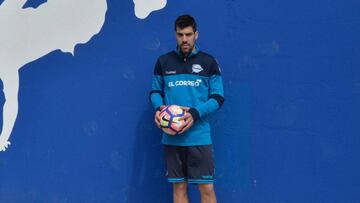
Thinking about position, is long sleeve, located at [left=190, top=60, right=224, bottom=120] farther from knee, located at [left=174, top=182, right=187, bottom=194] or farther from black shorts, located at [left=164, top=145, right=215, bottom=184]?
knee, located at [left=174, top=182, right=187, bottom=194]

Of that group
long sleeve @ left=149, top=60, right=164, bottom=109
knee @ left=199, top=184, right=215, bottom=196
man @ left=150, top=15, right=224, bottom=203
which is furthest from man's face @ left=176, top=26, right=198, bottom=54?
knee @ left=199, top=184, right=215, bottom=196

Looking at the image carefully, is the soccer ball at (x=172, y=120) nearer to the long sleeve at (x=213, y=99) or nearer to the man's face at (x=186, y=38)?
the long sleeve at (x=213, y=99)

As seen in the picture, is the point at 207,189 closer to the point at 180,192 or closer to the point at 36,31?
the point at 180,192

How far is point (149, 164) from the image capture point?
384 cm

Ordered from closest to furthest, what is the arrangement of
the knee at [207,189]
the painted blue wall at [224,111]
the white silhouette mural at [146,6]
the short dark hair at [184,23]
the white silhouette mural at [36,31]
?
the short dark hair at [184,23] < the knee at [207,189] < the painted blue wall at [224,111] < the white silhouette mural at [146,6] < the white silhouette mural at [36,31]

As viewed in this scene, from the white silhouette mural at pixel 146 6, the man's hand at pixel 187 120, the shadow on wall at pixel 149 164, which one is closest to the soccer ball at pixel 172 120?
the man's hand at pixel 187 120

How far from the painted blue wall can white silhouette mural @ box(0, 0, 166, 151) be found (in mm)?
86

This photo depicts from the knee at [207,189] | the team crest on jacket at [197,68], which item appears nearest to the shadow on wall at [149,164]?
the knee at [207,189]

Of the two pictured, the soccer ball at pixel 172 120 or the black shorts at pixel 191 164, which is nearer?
the soccer ball at pixel 172 120

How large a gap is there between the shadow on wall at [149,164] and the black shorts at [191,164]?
486 mm

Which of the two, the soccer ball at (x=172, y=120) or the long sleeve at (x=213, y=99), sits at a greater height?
the long sleeve at (x=213, y=99)

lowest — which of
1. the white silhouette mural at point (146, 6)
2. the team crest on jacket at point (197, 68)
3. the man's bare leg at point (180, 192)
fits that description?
the man's bare leg at point (180, 192)

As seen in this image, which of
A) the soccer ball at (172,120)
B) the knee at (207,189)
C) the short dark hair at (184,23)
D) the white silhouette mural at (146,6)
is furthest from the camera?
the white silhouette mural at (146,6)

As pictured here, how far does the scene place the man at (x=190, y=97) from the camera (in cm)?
323
